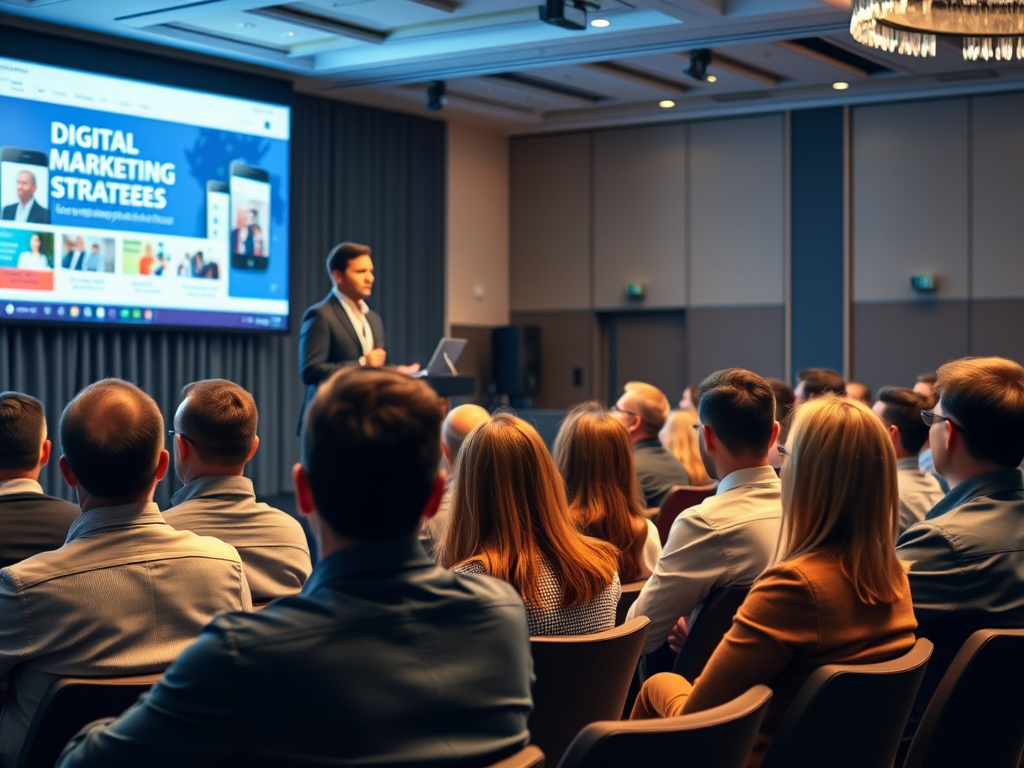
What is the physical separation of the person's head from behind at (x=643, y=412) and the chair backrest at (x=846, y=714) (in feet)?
9.14

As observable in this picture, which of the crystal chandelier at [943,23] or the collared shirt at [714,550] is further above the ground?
the crystal chandelier at [943,23]

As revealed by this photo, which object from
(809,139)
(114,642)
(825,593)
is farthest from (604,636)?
(809,139)

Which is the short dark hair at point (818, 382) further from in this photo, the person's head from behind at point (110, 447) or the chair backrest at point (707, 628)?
the person's head from behind at point (110, 447)

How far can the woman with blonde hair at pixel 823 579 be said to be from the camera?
1.75 m

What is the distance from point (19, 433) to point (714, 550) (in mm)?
1650

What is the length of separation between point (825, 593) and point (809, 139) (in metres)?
8.39

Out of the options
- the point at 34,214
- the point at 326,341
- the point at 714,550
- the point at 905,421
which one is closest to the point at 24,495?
the point at 714,550

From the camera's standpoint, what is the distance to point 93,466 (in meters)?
1.93

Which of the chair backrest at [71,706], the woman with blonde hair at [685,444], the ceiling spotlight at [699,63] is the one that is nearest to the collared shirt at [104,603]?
the chair backrest at [71,706]

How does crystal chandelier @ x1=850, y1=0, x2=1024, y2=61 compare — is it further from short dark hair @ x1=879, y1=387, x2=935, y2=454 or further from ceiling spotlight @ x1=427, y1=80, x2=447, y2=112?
ceiling spotlight @ x1=427, y1=80, x2=447, y2=112

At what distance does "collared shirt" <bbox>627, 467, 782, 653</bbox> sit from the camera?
2430mm

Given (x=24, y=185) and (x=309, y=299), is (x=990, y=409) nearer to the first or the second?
(x=24, y=185)

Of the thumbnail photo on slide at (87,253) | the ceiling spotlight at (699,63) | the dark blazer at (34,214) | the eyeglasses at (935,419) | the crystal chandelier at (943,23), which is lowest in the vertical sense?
the eyeglasses at (935,419)

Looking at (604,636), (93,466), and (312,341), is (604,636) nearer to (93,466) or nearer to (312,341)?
(93,466)
